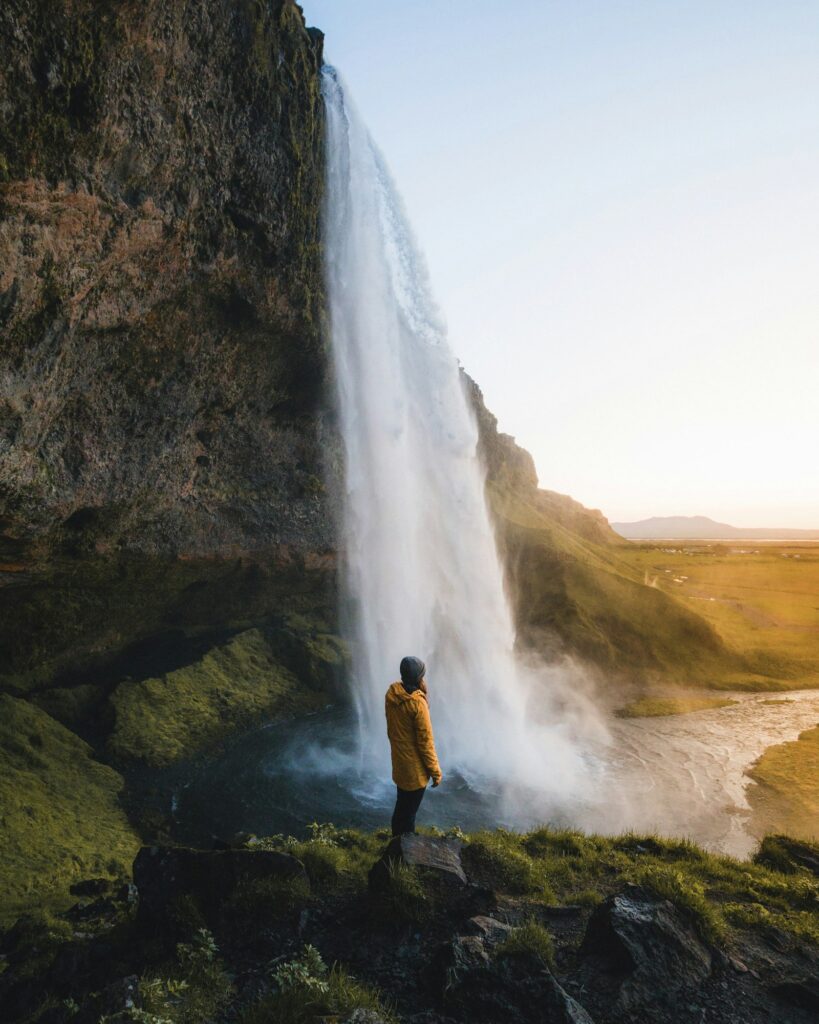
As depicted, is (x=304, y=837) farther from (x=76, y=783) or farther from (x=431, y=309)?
(x=431, y=309)

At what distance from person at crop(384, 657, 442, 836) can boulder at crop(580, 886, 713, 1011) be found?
2.58m

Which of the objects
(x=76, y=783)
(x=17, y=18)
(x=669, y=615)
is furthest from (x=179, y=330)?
(x=669, y=615)

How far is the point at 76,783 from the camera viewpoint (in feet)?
59.0

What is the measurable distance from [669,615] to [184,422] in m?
33.8

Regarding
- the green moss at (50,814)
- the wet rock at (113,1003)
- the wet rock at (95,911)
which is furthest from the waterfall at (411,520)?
the wet rock at (113,1003)

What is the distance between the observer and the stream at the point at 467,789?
56.1ft

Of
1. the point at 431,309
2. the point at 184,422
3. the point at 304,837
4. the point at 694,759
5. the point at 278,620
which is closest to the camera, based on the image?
the point at 304,837

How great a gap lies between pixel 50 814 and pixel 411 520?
18429mm

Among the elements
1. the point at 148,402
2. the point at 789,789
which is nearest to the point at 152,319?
the point at 148,402

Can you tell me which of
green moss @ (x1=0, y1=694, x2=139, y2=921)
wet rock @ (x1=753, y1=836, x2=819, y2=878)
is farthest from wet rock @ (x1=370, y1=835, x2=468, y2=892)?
green moss @ (x1=0, y1=694, x2=139, y2=921)

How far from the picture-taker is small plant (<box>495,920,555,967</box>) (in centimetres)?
609

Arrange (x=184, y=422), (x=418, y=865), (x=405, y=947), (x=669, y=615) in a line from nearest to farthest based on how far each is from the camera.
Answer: (x=405, y=947)
(x=418, y=865)
(x=184, y=422)
(x=669, y=615)

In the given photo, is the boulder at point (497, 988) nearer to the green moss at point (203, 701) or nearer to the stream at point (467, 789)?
the stream at point (467, 789)

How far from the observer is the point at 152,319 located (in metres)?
16.5
